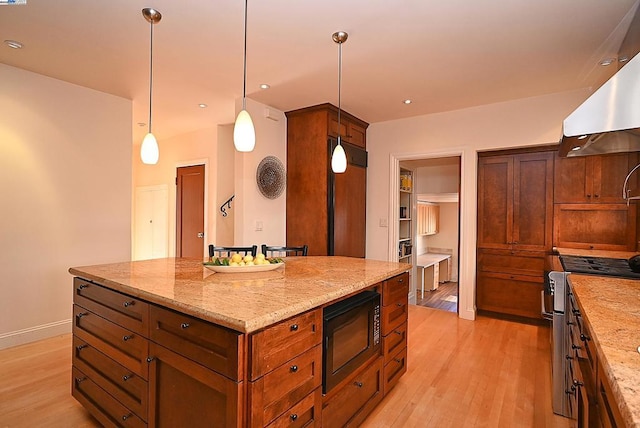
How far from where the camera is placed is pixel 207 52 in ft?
8.50

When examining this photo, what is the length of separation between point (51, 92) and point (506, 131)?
482 centimetres

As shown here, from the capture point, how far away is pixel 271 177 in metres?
3.96

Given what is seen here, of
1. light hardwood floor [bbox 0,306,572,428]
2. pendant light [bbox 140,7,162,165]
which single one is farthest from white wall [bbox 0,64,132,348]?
pendant light [bbox 140,7,162,165]

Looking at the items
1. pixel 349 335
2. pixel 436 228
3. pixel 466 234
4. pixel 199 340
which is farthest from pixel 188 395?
pixel 436 228

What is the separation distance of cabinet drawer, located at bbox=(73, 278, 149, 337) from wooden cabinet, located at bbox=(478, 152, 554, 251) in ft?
12.3

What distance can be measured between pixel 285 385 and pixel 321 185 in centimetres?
277

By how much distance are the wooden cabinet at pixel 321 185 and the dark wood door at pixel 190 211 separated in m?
1.78

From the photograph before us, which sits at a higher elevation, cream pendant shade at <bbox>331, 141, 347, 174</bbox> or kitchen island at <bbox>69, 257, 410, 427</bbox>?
cream pendant shade at <bbox>331, 141, 347, 174</bbox>

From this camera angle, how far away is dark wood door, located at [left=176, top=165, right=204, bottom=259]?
16.8 ft

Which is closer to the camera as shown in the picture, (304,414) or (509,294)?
(304,414)

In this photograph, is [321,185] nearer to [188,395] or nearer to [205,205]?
[205,205]

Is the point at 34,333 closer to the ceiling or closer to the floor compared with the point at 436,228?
closer to the floor

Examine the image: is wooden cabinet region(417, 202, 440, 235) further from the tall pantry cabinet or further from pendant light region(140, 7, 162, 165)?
pendant light region(140, 7, 162, 165)


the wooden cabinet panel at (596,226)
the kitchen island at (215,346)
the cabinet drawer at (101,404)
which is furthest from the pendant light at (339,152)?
the wooden cabinet panel at (596,226)
